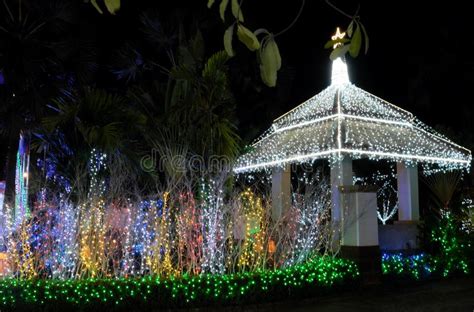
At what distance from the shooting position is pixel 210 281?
8.64 metres

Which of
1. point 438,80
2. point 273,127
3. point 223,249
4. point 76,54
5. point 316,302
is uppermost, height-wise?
point 438,80

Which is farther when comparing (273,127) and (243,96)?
(243,96)

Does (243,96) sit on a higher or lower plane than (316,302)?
higher

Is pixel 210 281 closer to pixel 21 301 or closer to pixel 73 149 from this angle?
pixel 21 301

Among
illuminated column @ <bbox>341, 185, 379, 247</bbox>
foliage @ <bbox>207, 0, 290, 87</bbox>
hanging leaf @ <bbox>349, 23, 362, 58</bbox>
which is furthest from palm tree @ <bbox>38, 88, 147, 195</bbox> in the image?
hanging leaf @ <bbox>349, 23, 362, 58</bbox>

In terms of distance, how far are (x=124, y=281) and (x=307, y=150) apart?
18.4 ft

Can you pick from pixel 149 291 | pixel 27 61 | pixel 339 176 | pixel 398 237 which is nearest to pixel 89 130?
pixel 27 61

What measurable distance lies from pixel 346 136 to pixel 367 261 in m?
2.79

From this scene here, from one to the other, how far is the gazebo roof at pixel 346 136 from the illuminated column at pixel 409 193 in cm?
73

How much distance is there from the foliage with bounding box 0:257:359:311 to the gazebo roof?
3713 millimetres

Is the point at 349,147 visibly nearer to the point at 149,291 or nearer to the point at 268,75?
the point at 149,291

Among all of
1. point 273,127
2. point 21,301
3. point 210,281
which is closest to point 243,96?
point 273,127

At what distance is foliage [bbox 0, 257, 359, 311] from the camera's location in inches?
317

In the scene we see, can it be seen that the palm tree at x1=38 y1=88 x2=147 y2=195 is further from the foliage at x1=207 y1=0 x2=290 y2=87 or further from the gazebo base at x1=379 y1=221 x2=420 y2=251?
the foliage at x1=207 y1=0 x2=290 y2=87
